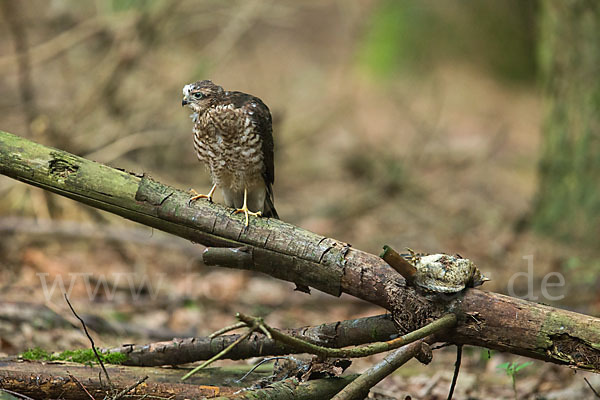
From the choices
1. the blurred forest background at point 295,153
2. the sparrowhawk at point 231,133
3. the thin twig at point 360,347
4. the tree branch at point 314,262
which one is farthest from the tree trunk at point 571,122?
the thin twig at point 360,347

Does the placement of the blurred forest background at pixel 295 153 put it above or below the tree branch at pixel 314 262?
above

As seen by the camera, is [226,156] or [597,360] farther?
[226,156]

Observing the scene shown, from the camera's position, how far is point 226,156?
385 cm

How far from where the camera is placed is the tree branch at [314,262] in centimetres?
257

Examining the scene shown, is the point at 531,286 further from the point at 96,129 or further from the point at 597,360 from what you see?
the point at 96,129

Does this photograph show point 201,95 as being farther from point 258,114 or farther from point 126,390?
point 126,390

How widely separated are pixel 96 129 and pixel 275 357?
210 inches

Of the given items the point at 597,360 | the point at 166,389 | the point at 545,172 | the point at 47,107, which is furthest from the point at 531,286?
the point at 47,107

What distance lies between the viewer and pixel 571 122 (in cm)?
711

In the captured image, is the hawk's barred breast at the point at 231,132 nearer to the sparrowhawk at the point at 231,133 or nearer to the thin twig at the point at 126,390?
the sparrowhawk at the point at 231,133

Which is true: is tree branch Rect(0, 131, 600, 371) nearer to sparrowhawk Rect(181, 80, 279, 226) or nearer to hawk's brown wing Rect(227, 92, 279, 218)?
sparrowhawk Rect(181, 80, 279, 226)

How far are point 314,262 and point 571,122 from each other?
548 centimetres

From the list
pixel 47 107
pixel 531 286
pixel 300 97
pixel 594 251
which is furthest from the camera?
pixel 300 97

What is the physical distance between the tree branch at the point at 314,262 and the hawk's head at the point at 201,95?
1112 millimetres
